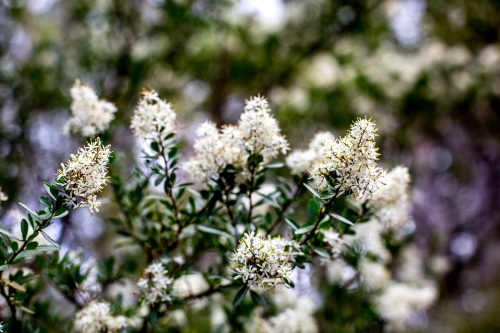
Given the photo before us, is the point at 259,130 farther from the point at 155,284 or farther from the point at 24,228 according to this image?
the point at 24,228

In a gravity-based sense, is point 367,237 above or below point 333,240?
above

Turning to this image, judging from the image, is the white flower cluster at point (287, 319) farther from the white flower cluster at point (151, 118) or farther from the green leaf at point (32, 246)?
the green leaf at point (32, 246)

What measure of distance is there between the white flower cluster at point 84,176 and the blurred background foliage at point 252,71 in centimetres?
187

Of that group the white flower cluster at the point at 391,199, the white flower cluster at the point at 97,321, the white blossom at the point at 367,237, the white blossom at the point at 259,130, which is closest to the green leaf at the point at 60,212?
the white flower cluster at the point at 97,321

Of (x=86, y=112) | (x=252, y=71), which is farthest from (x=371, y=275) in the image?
(x=252, y=71)

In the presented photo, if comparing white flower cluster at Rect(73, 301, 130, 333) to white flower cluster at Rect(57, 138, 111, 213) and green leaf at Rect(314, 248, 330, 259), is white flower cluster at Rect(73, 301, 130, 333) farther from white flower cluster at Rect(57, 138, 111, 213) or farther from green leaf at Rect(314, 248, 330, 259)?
green leaf at Rect(314, 248, 330, 259)

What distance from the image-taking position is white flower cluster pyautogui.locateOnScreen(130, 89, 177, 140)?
58.8 inches

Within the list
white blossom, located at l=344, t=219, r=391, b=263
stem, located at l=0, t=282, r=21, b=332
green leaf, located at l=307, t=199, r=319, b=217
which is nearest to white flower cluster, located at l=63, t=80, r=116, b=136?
stem, located at l=0, t=282, r=21, b=332

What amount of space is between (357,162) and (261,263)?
0.37 m

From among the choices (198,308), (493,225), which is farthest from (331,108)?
(493,225)

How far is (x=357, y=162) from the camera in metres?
1.24

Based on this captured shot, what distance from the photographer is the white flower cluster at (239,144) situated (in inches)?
57.7

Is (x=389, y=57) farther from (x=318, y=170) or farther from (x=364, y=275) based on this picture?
(x=318, y=170)

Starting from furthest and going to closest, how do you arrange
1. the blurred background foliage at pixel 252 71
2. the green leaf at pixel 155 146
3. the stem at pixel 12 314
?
the blurred background foliage at pixel 252 71
the green leaf at pixel 155 146
the stem at pixel 12 314
